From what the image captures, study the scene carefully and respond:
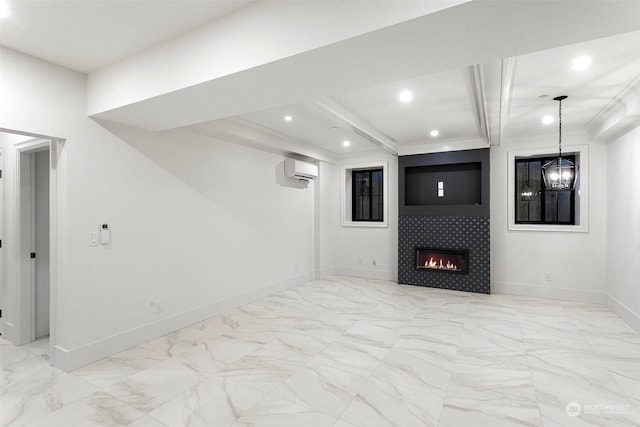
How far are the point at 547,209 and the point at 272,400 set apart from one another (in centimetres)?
536

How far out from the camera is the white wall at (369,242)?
6.47 m

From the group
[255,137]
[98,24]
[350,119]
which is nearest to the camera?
[98,24]

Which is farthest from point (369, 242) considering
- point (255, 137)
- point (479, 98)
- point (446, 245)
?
point (479, 98)

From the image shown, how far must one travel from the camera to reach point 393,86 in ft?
10.7

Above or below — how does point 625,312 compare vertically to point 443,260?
below

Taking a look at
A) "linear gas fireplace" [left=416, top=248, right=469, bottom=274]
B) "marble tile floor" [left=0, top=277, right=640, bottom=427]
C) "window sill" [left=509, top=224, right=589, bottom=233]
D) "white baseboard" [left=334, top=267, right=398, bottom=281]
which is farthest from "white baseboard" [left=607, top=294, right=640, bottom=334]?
"white baseboard" [left=334, top=267, right=398, bottom=281]

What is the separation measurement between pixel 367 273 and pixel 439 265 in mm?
1465

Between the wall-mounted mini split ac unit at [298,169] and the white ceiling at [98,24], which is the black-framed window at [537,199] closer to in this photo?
the wall-mounted mini split ac unit at [298,169]

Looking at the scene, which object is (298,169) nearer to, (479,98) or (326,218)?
(326,218)

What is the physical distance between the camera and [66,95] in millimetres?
2857

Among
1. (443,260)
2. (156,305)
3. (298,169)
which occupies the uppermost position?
(298,169)

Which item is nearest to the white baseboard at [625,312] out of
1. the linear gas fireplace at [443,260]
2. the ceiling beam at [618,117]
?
the linear gas fireplace at [443,260]

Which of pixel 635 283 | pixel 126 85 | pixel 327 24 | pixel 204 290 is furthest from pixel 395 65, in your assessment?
pixel 635 283

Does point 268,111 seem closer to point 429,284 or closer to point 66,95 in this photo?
point 66,95
